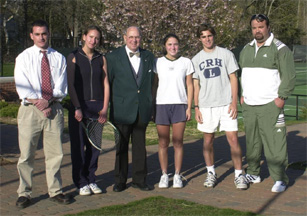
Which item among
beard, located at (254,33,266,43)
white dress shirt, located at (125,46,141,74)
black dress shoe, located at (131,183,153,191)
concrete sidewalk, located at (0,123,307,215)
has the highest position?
beard, located at (254,33,266,43)

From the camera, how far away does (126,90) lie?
6922 mm

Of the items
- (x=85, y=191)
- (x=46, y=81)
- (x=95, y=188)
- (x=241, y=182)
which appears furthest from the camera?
(x=241, y=182)

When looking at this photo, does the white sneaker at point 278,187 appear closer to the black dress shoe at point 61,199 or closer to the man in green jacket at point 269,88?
the man in green jacket at point 269,88

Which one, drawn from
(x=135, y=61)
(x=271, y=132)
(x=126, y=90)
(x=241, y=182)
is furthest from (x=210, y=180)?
(x=135, y=61)

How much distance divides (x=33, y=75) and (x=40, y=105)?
37 centimetres

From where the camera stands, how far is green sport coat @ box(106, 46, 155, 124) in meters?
6.90

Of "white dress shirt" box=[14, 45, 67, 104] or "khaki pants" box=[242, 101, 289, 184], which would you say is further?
"khaki pants" box=[242, 101, 289, 184]

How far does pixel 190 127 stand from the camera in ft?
44.7

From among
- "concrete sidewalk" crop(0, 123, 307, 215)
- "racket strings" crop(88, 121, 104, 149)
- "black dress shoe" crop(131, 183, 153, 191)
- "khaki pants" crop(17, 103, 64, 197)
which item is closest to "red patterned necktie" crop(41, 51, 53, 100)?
"khaki pants" crop(17, 103, 64, 197)

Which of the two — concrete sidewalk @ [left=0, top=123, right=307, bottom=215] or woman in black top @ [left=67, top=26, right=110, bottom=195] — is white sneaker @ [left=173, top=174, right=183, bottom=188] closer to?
concrete sidewalk @ [left=0, top=123, right=307, bottom=215]

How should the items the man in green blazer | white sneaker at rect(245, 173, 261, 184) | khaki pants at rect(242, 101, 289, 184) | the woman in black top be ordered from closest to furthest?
the woman in black top, the man in green blazer, khaki pants at rect(242, 101, 289, 184), white sneaker at rect(245, 173, 261, 184)

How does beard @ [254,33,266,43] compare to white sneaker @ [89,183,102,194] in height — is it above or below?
above

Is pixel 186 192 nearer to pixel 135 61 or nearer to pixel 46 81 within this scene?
pixel 135 61

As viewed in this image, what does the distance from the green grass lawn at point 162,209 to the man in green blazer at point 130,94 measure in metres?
0.73
